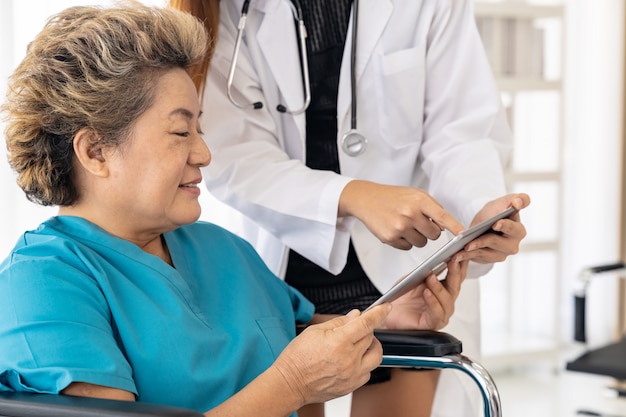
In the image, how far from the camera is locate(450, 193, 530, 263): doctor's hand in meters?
1.44

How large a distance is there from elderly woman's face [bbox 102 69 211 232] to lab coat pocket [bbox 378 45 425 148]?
1.62 ft

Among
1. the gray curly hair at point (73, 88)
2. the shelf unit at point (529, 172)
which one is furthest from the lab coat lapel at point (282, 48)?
the shelf unit at point (529, 172)

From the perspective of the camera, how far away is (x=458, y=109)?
180 centimetres

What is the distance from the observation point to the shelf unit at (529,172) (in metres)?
3.86

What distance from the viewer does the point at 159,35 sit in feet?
4.40

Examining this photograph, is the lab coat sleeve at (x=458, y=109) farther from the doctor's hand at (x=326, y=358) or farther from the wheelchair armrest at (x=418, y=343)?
the doctor's hand at (x=326, y=358)

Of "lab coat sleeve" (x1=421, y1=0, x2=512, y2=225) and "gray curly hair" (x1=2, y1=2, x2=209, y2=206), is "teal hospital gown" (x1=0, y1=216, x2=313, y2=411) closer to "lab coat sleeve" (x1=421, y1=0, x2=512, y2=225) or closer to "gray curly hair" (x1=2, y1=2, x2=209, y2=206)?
"gray curly hair" (x1=2, y1=2, x2=209, y2=206)

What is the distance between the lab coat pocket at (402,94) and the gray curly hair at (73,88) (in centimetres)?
54

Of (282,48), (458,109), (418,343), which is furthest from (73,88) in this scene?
(458,109)

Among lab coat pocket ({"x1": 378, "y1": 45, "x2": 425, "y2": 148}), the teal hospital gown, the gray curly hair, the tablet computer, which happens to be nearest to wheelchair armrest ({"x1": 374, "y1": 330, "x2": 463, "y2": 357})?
the tablet computer

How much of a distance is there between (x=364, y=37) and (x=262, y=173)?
1.13 ft

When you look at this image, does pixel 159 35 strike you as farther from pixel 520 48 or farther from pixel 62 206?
pixel 520 48

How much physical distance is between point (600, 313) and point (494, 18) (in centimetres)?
171

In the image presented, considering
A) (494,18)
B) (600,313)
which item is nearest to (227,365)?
(494,18)
